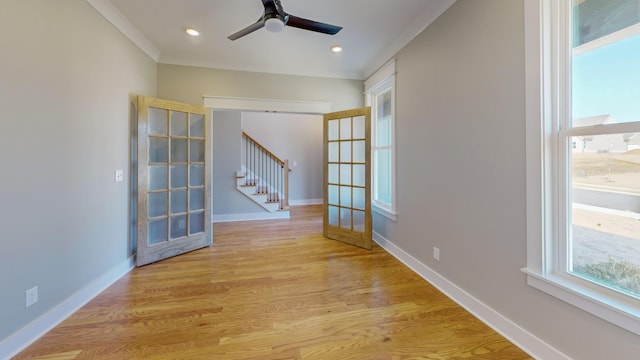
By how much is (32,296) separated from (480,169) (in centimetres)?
337

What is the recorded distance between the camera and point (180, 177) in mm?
3348

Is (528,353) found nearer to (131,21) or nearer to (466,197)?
(466,197)

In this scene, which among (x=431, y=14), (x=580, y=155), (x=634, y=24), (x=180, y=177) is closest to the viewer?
(x=634, y=24)

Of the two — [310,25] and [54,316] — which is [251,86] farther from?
[54,316]

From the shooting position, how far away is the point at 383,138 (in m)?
3.77

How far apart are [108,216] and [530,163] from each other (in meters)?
3.64

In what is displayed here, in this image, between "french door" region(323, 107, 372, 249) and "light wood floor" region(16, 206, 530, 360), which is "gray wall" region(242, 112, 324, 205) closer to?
"french door" region(323, 107, 372, 249)

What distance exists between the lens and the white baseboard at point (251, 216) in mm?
5121

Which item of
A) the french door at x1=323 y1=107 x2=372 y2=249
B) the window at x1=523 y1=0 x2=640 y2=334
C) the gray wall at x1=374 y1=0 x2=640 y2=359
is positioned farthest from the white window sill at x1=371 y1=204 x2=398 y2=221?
the window at x1=523 y1=0 x2=640 y2=334

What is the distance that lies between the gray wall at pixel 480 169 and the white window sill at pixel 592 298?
0.18 ft

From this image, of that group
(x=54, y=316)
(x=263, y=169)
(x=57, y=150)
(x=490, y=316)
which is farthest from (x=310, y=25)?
(x=263, y=169)

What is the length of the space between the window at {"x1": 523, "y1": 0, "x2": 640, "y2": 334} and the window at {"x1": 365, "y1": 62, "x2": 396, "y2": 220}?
5.78 feet

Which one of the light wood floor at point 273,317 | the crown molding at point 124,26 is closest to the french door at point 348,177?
the light wood floor at point 273,317

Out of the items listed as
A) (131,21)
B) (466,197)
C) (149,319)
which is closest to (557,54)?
(466,197)
